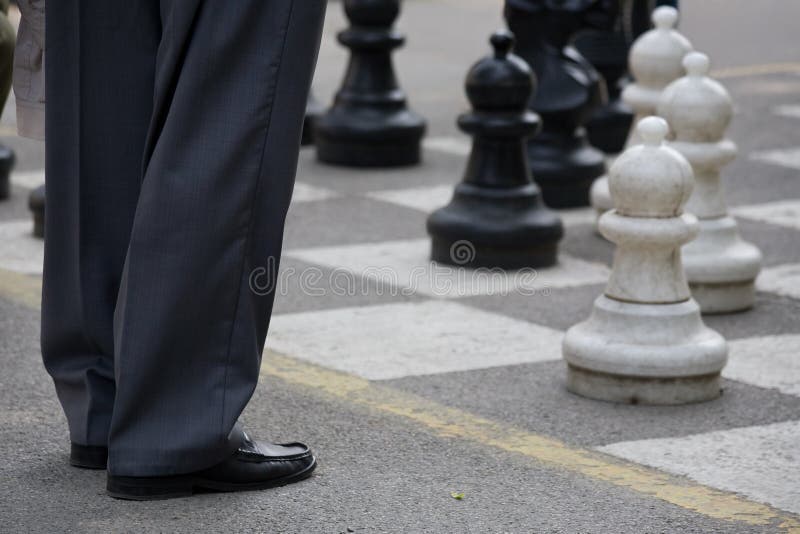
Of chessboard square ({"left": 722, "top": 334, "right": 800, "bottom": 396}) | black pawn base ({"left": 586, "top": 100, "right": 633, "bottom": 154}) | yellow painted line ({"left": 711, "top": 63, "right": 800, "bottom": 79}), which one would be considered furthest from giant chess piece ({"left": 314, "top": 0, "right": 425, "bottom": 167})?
yellow painted line ({"left": 711, "top": 63, "right": 800, "bottom": 79})

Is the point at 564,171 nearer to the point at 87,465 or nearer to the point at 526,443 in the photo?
the point at 526,443

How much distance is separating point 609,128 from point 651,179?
3.43 m

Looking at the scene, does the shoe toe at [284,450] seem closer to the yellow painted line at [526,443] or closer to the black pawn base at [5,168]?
the yellow painted line at [526,443]

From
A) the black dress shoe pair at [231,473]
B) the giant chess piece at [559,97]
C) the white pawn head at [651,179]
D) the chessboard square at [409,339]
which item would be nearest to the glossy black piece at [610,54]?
the giant chess piece at [559,97]

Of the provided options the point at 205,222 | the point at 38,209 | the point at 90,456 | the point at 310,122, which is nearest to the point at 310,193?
the point at 310,122

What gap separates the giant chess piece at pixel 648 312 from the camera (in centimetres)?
348

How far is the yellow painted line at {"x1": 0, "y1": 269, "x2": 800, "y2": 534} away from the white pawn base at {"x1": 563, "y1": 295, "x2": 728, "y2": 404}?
0.31 m

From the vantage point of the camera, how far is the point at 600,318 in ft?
11.8

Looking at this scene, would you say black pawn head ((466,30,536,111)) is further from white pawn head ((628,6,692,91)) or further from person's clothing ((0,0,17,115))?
person's clothing ((0,0,17,115))

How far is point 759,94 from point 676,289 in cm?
539

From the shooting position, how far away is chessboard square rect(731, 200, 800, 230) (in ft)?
18.4

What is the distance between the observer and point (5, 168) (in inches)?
225

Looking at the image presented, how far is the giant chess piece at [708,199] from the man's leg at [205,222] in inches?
74.6

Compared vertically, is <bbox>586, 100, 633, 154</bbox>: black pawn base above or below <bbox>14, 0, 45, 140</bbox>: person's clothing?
below
